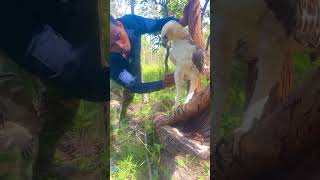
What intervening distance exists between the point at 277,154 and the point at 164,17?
0.95 m

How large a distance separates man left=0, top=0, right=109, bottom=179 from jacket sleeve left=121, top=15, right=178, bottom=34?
34 centimetres

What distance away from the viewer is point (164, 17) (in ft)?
8.02

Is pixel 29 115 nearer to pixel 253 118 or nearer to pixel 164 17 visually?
pixel 164 17

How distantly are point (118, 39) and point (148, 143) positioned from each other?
585 millimetres

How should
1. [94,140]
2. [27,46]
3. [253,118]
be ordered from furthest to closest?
1. [253,118]
2. [94,140]
3. [27,46]

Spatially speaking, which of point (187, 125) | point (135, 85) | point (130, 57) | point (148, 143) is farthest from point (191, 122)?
point (130, 57)

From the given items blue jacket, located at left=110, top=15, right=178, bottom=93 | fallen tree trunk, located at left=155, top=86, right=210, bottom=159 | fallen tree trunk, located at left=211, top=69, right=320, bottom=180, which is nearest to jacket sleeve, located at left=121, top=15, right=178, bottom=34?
blue jacket, located at left=110, top=15, right=178, bottom=93

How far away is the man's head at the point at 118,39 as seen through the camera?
2.38m

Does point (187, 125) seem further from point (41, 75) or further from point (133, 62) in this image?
point (41, 75)

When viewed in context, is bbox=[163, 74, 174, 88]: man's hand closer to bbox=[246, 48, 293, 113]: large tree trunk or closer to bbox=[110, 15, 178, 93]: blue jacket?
bbox=[110, 15, 178, 93]: blue jacket

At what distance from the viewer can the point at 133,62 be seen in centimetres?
245

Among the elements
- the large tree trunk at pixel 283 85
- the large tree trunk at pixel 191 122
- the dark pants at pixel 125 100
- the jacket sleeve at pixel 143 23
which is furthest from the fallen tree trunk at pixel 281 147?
the jacket sleeve at pixel 143 23

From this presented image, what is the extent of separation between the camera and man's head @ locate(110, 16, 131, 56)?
93.8 inches

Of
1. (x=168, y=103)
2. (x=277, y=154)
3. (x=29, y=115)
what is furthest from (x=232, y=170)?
(x=29, y=115)
